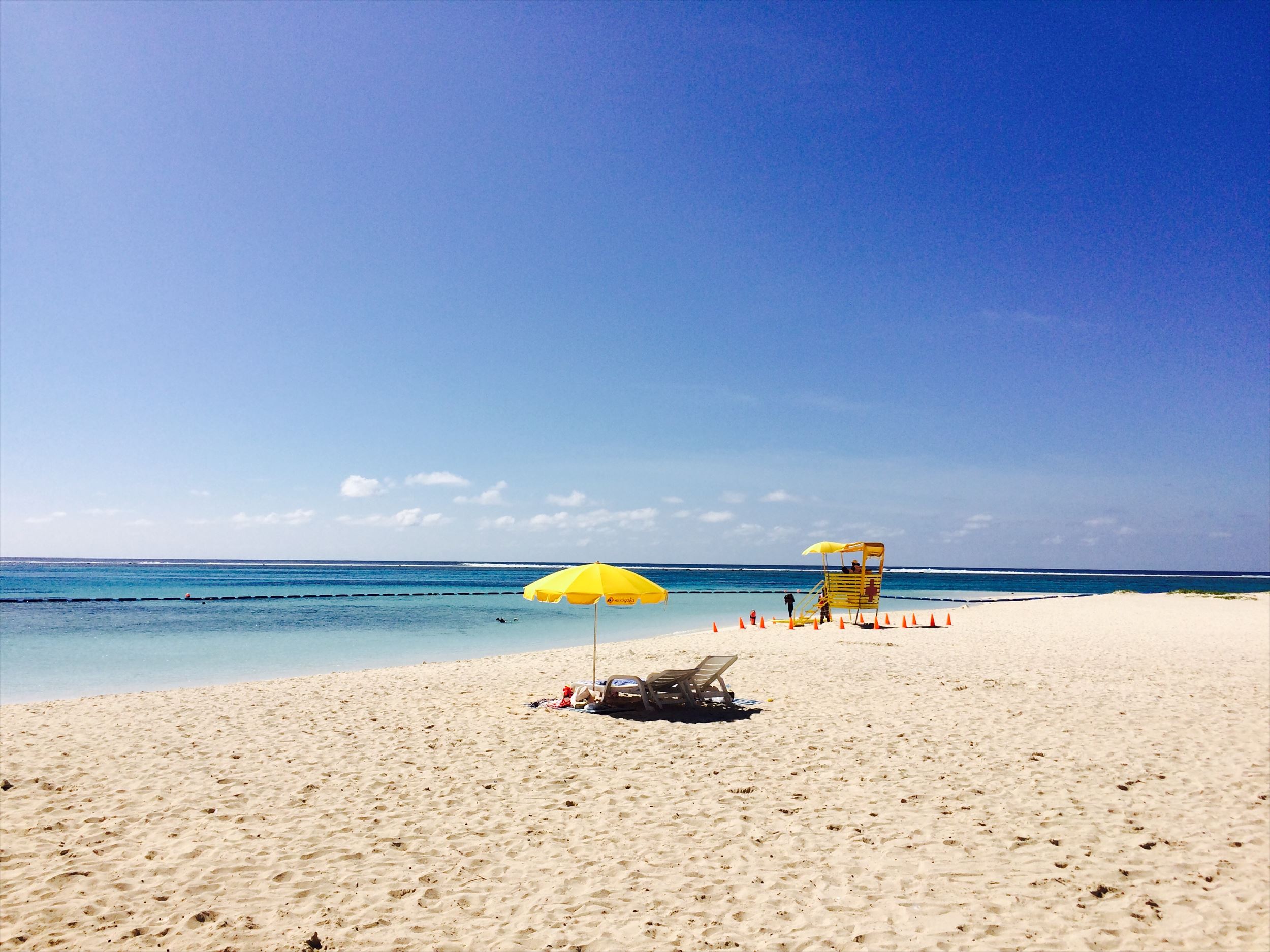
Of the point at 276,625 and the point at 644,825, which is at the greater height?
the point at 644,825

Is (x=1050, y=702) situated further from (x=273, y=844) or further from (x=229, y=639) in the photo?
(x=229, y=639)

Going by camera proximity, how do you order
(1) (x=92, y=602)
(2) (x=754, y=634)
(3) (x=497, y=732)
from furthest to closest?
(1) (x=92, y=602) < (2) (x=754, y=634) < (3) (x=497, y=732)

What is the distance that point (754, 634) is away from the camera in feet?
75.2

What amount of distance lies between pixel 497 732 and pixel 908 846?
17.6ft

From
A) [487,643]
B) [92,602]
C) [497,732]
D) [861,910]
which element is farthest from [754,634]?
[92,602]

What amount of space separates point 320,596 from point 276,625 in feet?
77.3

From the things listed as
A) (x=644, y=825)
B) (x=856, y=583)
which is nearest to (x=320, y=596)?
(x=856, y=583)

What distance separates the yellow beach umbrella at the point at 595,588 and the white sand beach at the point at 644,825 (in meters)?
1.73

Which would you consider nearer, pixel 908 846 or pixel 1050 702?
pixel 908 846

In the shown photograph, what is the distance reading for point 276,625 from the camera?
98.1 ft

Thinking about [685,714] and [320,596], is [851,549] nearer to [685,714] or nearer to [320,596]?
[685,714]

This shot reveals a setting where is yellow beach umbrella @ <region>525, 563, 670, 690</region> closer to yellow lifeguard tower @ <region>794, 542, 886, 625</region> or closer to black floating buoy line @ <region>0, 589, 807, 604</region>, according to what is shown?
yellow lifeguard tower @ <region>794, 542, 886, 625</region>

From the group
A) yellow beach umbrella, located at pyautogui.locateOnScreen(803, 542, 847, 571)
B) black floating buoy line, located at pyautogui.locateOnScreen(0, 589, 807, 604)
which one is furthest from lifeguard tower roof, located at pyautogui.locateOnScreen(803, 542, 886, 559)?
black floating buoy line, located at pyautogui.locateOnScreen(0, 589, 807, 604)

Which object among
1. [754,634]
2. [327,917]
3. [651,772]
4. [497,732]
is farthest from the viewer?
[754,634]
